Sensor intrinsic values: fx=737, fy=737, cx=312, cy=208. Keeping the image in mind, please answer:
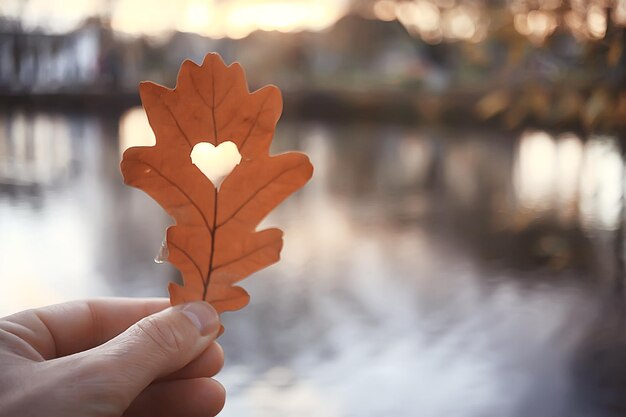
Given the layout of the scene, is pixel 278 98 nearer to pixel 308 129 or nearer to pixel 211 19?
pixel 211 19

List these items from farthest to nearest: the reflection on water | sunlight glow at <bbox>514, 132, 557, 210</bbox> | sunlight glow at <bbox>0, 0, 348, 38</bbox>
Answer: sunlight glow at <bbox>0, 0, 348, 38</bbox> → sunlight glow at <bbox>514, 132, 557, 210</bbox> → the reflection on water

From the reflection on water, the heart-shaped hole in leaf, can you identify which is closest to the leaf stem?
the reflection on water

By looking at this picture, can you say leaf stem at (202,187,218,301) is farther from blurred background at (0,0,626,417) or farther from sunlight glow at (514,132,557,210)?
sunlight glow at (514,132,557,210)

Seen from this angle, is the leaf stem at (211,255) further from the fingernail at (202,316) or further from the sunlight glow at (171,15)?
the sunlight glow at (171,15)

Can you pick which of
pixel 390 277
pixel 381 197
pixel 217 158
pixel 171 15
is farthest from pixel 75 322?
pixel 171 15

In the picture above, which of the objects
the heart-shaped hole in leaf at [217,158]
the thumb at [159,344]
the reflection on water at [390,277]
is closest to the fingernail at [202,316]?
the thumb at [159,344]

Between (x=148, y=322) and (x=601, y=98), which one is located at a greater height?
(x=601, y=98)

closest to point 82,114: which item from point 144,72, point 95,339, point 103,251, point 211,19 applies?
point 144,72
